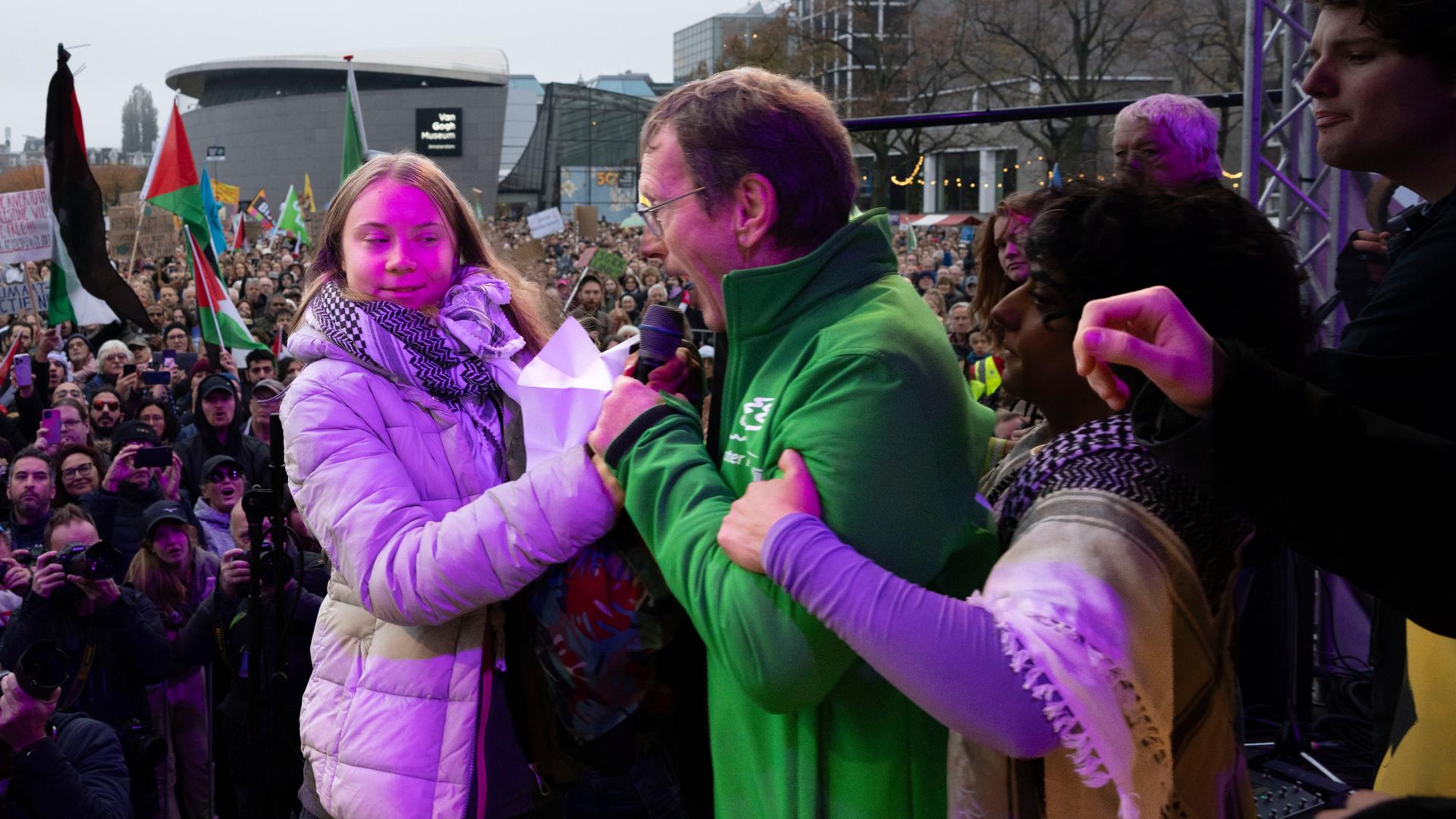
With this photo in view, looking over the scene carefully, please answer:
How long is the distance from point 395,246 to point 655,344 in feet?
2.60

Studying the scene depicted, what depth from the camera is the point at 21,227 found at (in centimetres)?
998

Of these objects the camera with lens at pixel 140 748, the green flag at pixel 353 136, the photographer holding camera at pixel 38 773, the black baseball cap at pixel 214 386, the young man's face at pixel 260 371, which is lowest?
the camera with lens at pixel 140 748

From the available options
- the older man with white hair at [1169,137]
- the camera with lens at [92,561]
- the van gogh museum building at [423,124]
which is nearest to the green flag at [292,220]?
the camera with lens at [92,561]

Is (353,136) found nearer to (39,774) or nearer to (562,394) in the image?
(39,774)

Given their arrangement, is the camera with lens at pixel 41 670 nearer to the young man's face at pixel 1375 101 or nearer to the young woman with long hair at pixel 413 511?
the young woman with long hair at pixel 413 511

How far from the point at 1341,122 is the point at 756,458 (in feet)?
2.64

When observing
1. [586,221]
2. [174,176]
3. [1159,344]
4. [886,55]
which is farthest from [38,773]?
[886,55]

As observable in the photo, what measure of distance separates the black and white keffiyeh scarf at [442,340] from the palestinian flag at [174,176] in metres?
8.34

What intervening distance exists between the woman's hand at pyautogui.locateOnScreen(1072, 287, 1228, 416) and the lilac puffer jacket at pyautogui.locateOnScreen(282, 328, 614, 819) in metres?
0.82

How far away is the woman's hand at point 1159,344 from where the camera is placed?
1.15 meters

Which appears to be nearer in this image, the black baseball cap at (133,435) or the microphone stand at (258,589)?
the microphone stand at (258,589)

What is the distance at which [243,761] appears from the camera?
177 inches

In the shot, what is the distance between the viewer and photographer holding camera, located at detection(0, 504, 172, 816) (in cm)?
418

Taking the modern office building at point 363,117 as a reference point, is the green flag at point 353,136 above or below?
below
